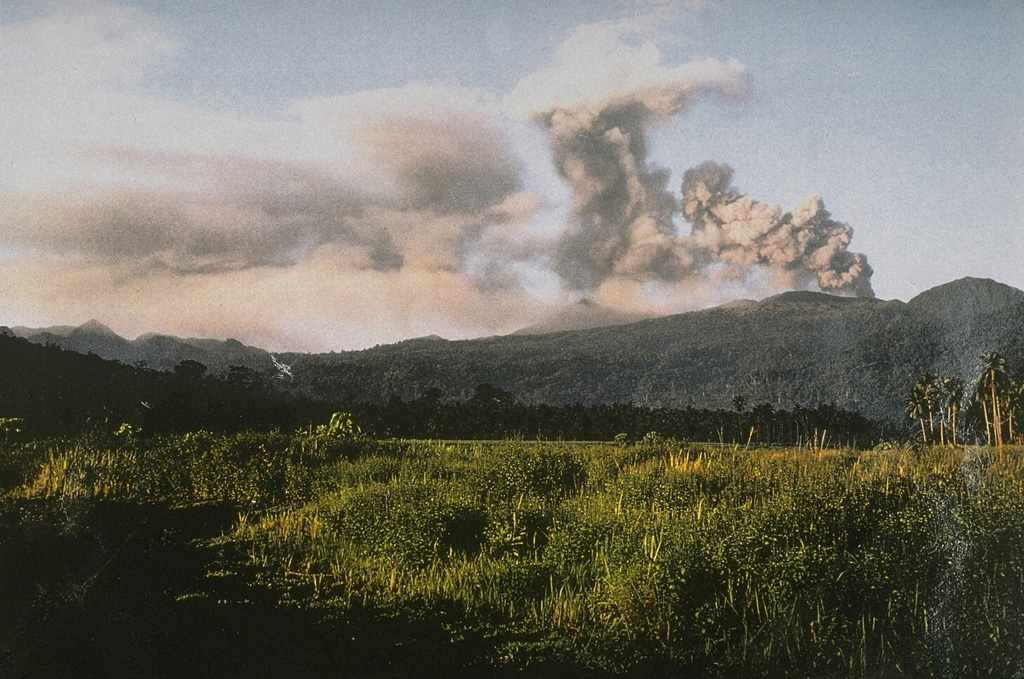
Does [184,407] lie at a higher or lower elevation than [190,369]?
lower

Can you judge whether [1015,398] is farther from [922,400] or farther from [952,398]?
[922,400]

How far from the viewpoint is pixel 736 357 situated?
29.8 meters

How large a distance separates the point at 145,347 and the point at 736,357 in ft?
79.1

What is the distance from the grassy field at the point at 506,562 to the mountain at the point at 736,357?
50.1 inches

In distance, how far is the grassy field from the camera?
6078 millimetres

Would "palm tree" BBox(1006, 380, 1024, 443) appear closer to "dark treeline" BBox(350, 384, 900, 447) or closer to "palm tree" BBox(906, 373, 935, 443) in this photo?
"palm tree" BBox(906, 373, 935, 443)

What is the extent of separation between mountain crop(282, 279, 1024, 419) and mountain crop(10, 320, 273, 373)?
14.4ft

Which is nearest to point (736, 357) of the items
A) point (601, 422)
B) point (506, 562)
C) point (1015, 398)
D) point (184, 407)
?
point (601, 422)

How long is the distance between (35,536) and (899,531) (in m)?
9.60

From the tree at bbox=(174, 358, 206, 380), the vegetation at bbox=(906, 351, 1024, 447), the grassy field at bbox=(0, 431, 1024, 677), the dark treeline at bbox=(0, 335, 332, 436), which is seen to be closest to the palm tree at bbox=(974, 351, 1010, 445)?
the vegetation at bbox=(906, 351, 1024, 447)

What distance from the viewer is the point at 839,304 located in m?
11.2

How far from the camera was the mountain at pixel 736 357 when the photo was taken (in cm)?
764

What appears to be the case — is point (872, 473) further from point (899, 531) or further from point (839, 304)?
point (839, 304)

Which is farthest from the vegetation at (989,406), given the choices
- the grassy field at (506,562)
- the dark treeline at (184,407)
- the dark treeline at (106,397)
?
the dark treeline at (106,397)
